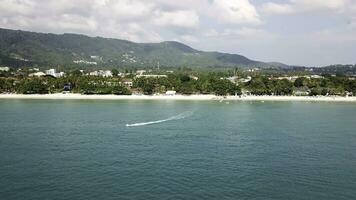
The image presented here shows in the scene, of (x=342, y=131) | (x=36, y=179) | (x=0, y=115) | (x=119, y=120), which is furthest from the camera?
(x=0, y=115)

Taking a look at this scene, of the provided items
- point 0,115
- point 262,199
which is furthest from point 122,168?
point 0,115

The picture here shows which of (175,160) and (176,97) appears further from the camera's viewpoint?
(176,97)

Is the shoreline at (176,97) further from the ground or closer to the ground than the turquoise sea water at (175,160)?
further from the ground

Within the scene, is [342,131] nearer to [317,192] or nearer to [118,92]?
[317,192]

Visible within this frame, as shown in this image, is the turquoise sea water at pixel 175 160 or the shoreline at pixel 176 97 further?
the shoreline at pixel 176 97

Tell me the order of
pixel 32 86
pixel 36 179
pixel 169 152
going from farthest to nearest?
pixel 32 86 < pixel 169 152 < pixel 36 179

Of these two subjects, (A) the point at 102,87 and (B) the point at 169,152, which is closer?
(B) the point at 169,152

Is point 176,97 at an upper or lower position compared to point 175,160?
upper

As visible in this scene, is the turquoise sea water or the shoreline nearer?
the turquoise sea water
